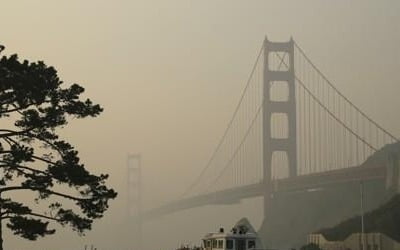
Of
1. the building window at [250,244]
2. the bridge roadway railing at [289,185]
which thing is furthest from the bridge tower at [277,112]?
the building window at [250,244]

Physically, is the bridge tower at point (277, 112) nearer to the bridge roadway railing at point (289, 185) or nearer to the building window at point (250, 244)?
the bridge roadway railing at point (289, 185)

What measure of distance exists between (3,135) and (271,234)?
300 feet

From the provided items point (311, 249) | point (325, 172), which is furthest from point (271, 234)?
point (311, 249)

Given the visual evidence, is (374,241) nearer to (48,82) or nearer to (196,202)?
(196,202)

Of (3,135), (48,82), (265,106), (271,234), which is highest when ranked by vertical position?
(265,106)

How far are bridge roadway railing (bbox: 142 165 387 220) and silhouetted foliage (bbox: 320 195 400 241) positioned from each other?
3.60 metres

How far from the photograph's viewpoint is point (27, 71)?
93.1 feet

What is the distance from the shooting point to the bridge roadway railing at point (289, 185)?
268ft

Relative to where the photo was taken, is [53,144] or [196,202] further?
[196,202]

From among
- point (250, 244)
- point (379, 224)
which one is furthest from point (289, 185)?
point (250, 244)

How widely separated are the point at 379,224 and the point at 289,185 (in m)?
14.8

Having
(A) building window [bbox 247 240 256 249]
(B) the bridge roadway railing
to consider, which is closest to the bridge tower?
(B) the bridge roadway railing

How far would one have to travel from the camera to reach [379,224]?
261 ft

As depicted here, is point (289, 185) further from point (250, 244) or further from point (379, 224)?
point (250, 244)
